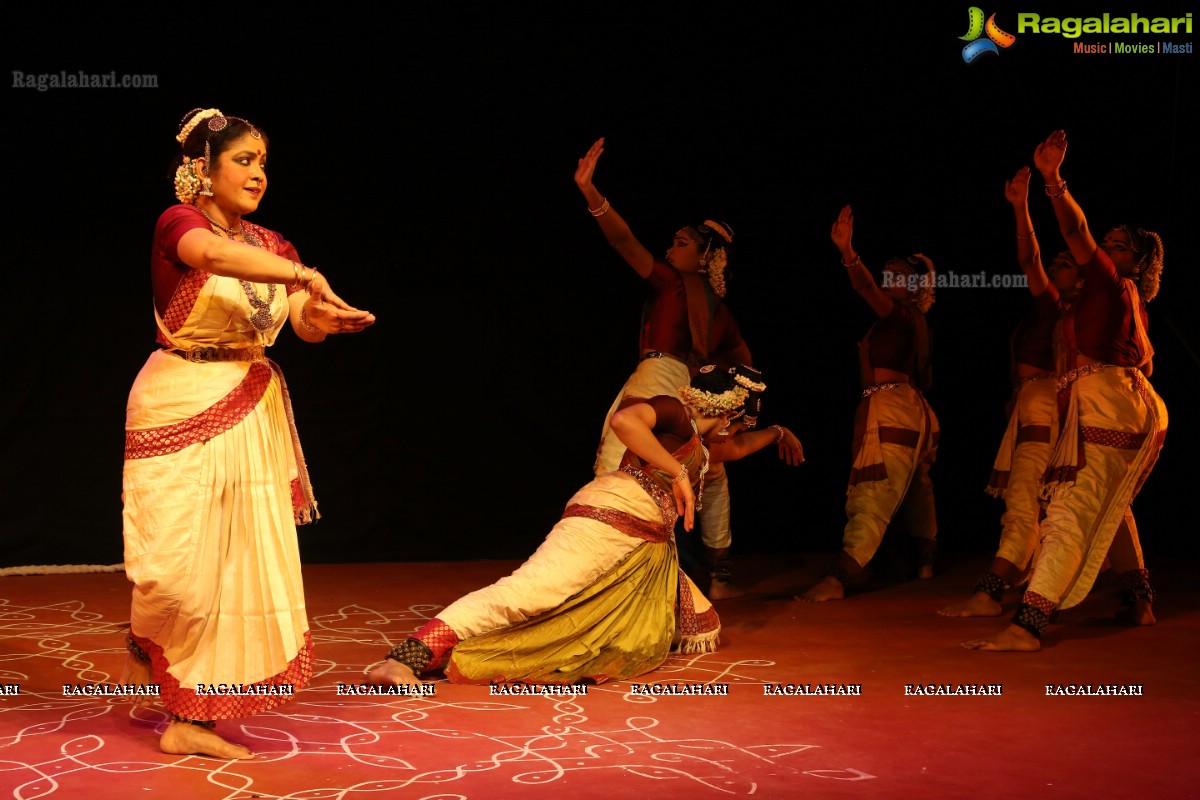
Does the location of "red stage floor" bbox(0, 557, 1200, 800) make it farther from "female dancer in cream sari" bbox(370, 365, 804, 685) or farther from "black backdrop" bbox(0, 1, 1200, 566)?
"black backdrop" bbox(0, 1, 1200, 566)

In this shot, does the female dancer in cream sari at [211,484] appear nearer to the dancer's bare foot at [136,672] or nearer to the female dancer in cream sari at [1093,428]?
the dancer's bare foot at [136,672]

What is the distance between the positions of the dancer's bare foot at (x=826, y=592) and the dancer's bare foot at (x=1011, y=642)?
1096 millimetres

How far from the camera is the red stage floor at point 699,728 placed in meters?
2.96

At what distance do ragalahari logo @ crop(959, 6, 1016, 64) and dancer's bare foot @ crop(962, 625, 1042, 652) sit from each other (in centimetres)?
357

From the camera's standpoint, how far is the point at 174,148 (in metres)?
6.21

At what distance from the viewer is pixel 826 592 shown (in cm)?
571

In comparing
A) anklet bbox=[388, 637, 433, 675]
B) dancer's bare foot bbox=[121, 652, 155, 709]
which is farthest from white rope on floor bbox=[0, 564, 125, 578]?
dancer's bare foot bbox=[121, 652, 155, 709]

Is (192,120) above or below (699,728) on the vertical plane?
above

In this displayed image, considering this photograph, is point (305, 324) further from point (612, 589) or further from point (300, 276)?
point (612, 589)

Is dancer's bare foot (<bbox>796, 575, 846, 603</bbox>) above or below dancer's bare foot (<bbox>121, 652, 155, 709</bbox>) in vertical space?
below

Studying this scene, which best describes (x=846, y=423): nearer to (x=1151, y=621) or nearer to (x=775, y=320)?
(x=775, y=320)

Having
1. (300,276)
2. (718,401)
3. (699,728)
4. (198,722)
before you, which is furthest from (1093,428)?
(198,722)

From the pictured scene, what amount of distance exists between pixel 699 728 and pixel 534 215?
371 centimetres

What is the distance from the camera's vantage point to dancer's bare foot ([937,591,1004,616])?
5.30m
